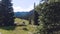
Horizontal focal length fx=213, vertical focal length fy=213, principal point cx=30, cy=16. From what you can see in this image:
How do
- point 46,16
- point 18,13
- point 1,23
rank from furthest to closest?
point 18,13 < point 1,23 < point 46,16

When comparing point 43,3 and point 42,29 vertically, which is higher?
point 43,3

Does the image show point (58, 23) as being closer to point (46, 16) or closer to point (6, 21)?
point (46, 16)

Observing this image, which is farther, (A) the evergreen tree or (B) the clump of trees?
(A) the evergreen tree

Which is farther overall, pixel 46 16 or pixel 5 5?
pixel 5 5

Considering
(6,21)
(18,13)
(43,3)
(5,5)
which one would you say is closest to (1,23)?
(6,21)

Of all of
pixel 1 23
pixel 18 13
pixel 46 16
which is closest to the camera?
pixel 46 16

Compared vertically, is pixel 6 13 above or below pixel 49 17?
below

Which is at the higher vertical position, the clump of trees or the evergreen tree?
the clump of trees

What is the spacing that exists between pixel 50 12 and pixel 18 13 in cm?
2919

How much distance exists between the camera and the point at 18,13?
47.0 m

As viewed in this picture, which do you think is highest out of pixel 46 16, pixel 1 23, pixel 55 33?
pixel 46 16

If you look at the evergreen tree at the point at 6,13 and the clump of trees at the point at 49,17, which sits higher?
the clump of trees at the point at 49,17

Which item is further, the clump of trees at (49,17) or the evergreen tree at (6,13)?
the evergreen tree at (6,13)

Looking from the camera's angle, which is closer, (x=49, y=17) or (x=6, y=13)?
(x=49, y=17)
